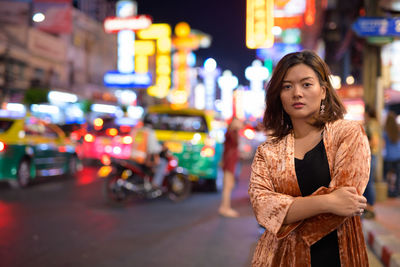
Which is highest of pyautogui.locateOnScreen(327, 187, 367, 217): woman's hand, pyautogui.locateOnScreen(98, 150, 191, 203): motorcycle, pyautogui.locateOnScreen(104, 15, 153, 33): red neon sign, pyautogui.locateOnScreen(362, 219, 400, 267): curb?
pyautogui.locateOnScreen(104, 15, 153, 33): red neon sign

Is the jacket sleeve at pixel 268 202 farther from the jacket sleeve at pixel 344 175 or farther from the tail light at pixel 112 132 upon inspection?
the tail light at pixel 112 132

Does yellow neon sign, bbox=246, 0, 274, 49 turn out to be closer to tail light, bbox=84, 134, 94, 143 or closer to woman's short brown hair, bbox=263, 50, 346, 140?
tail light, bbox=84, 134, 94, 143

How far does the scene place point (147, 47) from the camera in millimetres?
40781

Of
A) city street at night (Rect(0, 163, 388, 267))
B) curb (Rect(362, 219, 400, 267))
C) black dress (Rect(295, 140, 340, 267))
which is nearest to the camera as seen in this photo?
black dress (Rect(295, 140, 340, 267))

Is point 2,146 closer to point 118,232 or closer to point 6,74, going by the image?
point 118,232

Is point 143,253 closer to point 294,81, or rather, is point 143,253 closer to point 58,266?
point 58,266

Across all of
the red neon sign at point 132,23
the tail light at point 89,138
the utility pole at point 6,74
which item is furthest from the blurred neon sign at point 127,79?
the tail light at point 89,138

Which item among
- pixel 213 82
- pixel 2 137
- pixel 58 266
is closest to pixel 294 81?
pixel 58 266

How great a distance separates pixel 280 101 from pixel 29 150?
1020cm

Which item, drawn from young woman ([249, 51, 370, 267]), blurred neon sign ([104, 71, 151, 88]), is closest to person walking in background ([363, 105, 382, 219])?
young woman ([249, 51, 370, 267])

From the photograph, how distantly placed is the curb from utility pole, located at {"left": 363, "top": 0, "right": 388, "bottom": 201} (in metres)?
3.08

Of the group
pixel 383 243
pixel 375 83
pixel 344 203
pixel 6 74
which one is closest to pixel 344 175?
pixel 344 203

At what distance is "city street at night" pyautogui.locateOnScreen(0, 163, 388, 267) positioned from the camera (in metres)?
5.31

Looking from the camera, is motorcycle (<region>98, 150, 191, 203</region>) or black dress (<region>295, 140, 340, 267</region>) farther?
motorcycle (<region>98, 150, 191, 203</region>)
